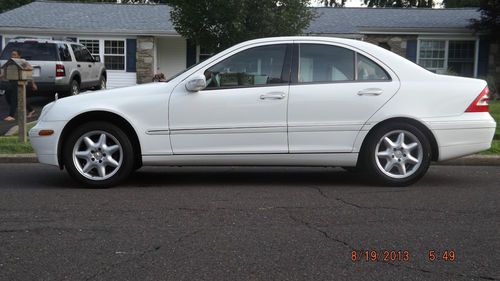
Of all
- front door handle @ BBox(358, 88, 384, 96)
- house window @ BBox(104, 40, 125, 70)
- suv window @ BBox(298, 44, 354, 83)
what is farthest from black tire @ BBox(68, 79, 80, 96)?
front door handle @ BBox(358, 88, 384, 96)

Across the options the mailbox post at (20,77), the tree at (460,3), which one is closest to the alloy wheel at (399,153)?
the mailbox post at (20,77)

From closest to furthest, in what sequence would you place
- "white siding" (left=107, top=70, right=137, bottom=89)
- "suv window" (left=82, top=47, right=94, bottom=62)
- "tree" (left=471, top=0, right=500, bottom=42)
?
"suv window" (left=82, top=47, right=94, bottom=62) < "tree" (left=471, top=0, right=500, bottom=42) < "white siding" (left=107, top=70, right=137, bottom=89)

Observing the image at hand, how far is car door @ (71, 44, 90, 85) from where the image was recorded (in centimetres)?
1688

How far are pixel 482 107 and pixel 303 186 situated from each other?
2158mm

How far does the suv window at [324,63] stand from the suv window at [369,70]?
0.30ft

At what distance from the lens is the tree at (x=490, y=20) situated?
20141mm

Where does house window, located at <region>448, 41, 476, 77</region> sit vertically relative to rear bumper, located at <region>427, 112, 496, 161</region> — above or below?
above

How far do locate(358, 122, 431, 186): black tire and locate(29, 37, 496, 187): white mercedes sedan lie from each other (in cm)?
1

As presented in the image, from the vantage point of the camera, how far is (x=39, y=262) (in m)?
3.93

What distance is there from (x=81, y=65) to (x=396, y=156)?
1279 centimetres

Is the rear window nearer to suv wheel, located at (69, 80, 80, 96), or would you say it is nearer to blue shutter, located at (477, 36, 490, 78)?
suv wheel, located at (69, 80, 80, 96)

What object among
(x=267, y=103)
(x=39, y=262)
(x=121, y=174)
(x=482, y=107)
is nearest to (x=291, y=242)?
(x=39, y=262)

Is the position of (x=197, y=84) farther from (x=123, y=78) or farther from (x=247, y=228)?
(x=123, y=78)

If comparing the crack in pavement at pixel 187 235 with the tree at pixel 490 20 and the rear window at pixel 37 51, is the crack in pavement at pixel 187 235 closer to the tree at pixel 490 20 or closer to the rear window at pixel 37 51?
the rear window at pixel 37 51
